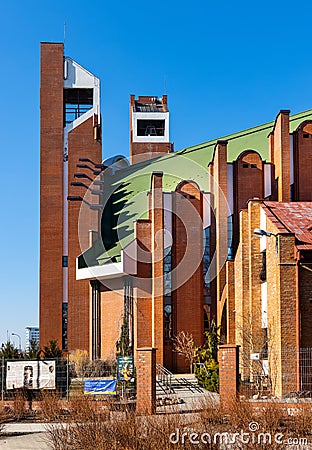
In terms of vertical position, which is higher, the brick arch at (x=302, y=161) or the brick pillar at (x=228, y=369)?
the brick arch at (x=302, y=161)

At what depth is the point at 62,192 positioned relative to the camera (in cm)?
4819

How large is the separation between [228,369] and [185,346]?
14655 mm

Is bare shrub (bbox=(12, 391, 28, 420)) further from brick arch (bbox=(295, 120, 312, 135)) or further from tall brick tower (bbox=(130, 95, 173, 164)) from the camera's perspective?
tall brick tower (bbox=(130, 95, 173, 164))

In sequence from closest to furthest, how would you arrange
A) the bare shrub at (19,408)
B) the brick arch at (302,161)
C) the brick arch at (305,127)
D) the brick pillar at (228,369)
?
the brick pillar at (228,369), the bare shrub at (19,408), the brick arch at (302,161), the brick arch at (305,127)

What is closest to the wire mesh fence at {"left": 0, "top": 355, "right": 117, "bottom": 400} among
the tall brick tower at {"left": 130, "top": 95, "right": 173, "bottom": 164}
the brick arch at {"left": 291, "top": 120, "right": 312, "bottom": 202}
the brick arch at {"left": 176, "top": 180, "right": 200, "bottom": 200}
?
the brick arch at {"left": 176, "top": 180, "right": 200, "bottom": 200}

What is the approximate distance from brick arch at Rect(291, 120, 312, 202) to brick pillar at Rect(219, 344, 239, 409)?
625 inches

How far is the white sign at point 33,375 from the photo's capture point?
81.4 feet

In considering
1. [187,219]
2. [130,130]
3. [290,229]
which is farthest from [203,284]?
[130,130]

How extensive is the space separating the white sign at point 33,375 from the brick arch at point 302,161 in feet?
51.9

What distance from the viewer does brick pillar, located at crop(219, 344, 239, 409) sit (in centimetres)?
2088

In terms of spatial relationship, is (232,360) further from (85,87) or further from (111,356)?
(85,87)

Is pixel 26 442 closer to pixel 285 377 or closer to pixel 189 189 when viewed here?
pixel 285 377

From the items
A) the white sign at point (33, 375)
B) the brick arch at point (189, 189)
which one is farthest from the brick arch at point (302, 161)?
the white sign at point (33, 375)

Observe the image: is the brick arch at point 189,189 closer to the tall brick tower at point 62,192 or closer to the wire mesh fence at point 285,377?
the tall brick tower at point 62,192
